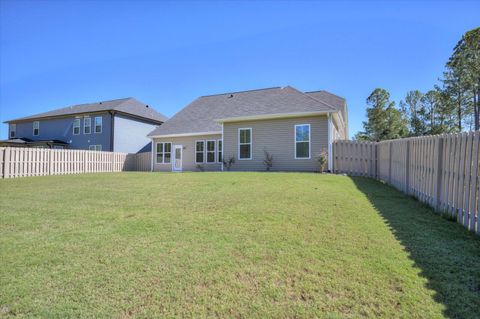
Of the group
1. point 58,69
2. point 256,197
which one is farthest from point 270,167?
point 58,69

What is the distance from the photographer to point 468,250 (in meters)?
3.58

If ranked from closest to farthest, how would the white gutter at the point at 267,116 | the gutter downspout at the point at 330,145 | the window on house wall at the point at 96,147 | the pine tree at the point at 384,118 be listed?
1. the gutter downspout at the point at 330,145
2. the white gutter at the point at 267,116
3. the window on house wall at the point at 96,147
4. the pine tree at the point at 384,118

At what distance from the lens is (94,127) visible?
1088 inches

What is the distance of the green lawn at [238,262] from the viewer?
96.0 inches

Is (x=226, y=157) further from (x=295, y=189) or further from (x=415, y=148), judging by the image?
(x=415, y=148)

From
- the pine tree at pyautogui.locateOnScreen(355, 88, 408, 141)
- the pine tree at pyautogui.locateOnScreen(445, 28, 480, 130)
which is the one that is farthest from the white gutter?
the pine tree at pyautogui.locateOnScreen(355, 88, 408, 141)

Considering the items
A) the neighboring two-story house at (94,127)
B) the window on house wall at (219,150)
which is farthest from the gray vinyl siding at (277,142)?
the neighboring two-story house at (94,127)

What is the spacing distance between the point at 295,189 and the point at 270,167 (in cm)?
752

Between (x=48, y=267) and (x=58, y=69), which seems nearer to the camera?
(x=48, y=267)

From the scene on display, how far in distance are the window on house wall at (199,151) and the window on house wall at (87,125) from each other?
629 inches

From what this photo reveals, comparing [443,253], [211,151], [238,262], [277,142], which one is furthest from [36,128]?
[443,253]

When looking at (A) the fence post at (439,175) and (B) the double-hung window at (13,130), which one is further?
(B) the double-hung window at (13,130)

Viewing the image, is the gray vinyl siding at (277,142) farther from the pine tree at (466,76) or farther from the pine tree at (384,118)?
the pine tree at (384,118)

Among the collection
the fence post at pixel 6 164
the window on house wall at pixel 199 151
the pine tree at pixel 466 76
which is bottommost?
the fence post at pixel 6 164
